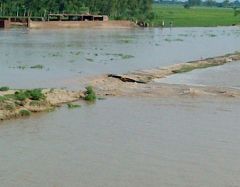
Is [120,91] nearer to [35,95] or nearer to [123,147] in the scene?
[35,95]

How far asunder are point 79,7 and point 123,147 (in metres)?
82.3

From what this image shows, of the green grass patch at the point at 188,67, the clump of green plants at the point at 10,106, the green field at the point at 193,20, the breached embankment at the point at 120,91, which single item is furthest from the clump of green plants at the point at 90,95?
the green field at the point at 193,20

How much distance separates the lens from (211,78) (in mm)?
29141

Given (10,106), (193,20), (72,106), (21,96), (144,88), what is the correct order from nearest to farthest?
(10,106)
(21,96)
(72,106)
(144,88)
(193,20)

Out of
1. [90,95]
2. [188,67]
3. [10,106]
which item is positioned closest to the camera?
[10,106]

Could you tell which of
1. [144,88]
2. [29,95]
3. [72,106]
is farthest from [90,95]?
[144,88]

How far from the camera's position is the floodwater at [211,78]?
2700 cm

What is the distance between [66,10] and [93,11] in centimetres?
775

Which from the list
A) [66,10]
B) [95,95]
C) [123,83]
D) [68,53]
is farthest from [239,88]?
[66,10]

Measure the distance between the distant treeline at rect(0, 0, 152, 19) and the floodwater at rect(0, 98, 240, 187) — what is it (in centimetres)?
Result: 7076

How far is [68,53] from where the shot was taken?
41906 mm

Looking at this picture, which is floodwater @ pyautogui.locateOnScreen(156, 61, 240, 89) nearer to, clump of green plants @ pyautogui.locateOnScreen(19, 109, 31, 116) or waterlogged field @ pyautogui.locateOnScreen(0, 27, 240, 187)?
waterlogged field @ pyautogui.locateOnScreen(0, 27, 240, 187)

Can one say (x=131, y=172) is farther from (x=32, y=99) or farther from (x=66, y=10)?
(x=66, y=10)

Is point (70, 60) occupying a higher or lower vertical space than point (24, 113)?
lower
